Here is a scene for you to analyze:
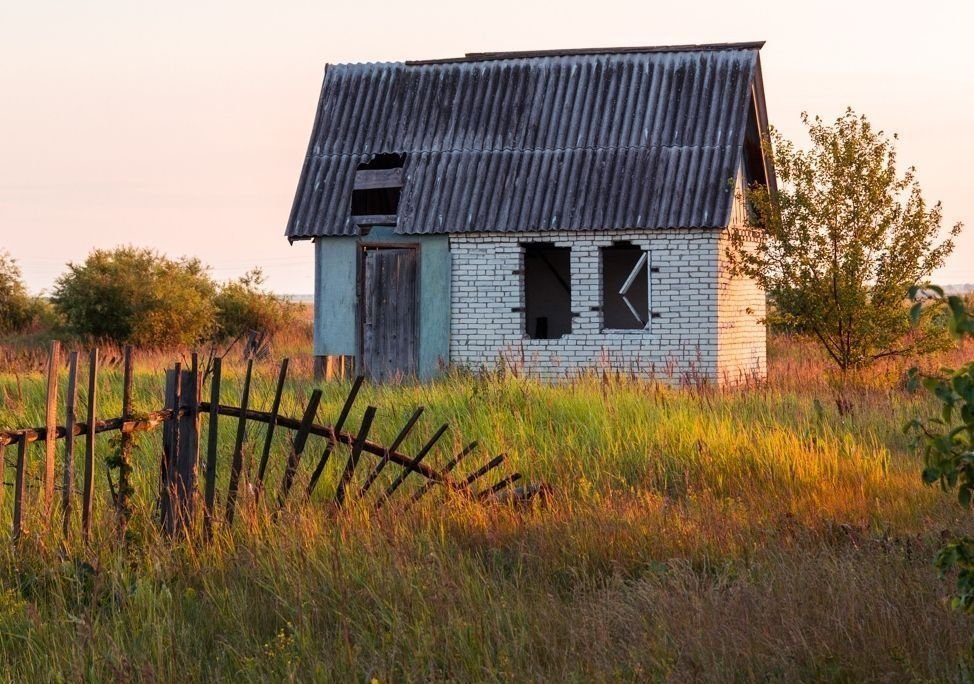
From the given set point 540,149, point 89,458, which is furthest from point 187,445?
point 540,149

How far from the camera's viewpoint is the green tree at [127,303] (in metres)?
28.4

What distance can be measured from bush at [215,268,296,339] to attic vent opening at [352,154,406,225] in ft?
40.4

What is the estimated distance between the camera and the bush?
108ft

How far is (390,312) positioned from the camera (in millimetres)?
18859

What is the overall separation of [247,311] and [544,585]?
92.1ft

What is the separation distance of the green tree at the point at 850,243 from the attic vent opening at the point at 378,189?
585 centimetres

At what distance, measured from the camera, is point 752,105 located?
1955 cm

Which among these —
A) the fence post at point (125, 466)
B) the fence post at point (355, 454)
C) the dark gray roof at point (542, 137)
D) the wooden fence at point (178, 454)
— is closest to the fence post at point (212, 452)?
the wooden fence at point (178, 454)

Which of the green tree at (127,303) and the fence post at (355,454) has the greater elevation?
the green tree at (127,303)

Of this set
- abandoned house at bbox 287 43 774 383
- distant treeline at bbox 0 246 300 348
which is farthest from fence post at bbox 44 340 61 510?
distant treeline at bbox 0 246 300 348

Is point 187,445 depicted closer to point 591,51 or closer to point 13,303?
point 591,51

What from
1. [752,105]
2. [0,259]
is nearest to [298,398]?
[752,105]

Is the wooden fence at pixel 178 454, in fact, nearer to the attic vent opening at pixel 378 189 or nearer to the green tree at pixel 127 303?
the attic vent opening at pixel 378 189

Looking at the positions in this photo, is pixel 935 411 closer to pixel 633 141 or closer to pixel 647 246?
pixel 647 246
